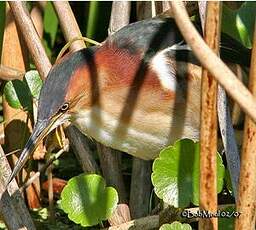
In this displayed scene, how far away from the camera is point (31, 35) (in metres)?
1.68

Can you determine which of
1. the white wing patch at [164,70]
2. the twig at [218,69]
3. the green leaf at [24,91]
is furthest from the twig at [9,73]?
the twig at [218,69]

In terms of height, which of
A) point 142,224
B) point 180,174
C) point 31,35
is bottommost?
point 142,224

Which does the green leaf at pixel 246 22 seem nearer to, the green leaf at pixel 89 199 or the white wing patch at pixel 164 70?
the white wing patch at pixel 164 70

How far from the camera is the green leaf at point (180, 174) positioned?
1.29 metres

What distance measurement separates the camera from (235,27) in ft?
5.55

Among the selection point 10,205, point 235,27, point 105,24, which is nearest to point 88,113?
point 10,205

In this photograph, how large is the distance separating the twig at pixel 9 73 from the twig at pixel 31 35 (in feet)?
0.54

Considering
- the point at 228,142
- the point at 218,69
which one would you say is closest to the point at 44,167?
the point at 228,142

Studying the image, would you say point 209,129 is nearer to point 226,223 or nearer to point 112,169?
point 226,223

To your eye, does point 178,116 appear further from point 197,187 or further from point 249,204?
point 249,204

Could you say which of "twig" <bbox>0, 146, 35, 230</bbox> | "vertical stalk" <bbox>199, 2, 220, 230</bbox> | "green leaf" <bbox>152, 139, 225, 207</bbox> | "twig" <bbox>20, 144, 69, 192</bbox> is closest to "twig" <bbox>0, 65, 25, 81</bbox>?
"twig" <bbox>20, 144, 69, 192</bbox>

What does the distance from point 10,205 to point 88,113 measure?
0.23 meters

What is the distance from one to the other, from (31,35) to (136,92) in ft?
0.97

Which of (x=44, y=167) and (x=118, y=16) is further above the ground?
(x=118, y=16)
